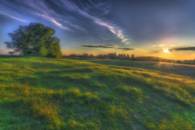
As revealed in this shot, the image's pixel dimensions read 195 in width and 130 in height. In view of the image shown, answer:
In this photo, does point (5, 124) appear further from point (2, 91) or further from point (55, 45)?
point (55, 45)

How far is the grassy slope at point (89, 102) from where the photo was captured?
1228 inches

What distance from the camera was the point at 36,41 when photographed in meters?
110

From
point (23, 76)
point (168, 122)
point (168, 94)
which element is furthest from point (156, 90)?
point (23, 76)

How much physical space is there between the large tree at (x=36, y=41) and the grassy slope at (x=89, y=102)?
187ft

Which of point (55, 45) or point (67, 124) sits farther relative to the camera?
point (55, 45)

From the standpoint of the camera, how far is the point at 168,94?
1833 inches

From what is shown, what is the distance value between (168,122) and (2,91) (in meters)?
14.8

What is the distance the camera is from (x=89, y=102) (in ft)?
121

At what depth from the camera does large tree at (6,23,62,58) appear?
109 meters

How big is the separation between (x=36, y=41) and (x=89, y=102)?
248 ft

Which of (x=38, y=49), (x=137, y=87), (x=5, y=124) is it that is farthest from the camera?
(x=38, y=49)

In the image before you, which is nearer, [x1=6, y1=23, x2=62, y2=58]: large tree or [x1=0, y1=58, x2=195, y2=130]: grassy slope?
[x1=0, y1=58, x2=195, y2=130]: grassy slope

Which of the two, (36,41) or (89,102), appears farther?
(36,41)

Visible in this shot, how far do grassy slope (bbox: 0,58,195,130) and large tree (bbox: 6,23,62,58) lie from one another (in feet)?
187
